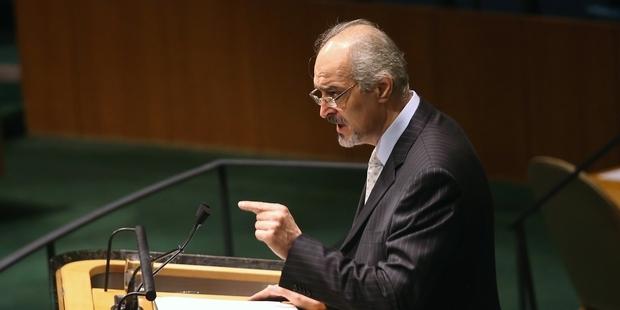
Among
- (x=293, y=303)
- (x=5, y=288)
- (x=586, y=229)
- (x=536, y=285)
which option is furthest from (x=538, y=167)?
(x=5, y=288)

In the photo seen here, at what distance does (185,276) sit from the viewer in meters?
3.22

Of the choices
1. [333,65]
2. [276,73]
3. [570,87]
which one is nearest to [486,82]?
[570,87]

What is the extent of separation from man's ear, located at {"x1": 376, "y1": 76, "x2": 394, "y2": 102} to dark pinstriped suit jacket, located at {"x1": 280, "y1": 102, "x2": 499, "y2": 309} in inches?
4.3

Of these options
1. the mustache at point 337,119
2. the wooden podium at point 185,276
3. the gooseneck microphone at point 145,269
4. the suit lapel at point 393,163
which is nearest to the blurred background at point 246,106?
the wooden podium at point 185,276

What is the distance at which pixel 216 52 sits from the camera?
908 cm

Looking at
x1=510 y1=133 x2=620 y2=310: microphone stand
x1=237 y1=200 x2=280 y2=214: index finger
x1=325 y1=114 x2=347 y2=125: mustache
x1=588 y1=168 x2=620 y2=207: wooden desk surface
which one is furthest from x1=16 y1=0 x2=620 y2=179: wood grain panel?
A: x1=237 y1=200 x2=280 y2=214: index finger

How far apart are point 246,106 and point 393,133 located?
6264 millimetres

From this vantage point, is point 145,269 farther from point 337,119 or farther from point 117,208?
point 117,208

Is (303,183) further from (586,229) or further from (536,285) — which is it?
(586,229)

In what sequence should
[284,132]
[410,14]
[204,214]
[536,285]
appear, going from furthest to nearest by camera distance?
[284,132]
[410,14]
[536,285]
[204,214]

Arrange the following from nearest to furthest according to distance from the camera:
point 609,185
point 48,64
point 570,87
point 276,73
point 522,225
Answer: point 522,225 → point 609,185 → point 570,87 → point 276,73 → point 48,64

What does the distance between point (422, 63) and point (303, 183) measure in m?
1.08

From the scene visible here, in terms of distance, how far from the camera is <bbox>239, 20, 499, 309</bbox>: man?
8.68ft

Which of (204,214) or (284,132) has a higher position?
(204,214)
